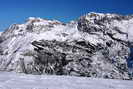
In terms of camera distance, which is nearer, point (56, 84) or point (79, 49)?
point (56, 84)

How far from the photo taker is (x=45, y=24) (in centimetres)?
2267

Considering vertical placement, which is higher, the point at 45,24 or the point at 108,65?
the point at 45,24

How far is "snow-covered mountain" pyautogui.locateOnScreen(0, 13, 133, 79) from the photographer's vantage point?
18.2 meters

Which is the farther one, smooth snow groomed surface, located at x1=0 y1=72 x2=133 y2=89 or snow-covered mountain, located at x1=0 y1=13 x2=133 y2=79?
snow-covered mountain, located at x1=0 y1=13 x2=133 y2=79

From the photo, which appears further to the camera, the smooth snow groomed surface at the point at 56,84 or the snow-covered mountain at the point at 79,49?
Answer: the snow-covered mountain at the point at 79,49

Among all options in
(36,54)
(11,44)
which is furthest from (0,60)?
(36,54)

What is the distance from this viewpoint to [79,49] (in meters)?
19.4

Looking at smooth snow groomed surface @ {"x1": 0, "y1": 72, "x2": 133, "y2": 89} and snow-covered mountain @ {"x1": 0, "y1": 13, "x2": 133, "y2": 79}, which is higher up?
snow-covered mountain @ {"x1": 0, "y1": 13, "x2": 133, "y2": 79}

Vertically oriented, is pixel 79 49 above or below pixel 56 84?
above

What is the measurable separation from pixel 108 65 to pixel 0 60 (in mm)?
10743

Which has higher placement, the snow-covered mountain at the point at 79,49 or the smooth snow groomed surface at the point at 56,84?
the snow-covered mountain at the point at 79,49

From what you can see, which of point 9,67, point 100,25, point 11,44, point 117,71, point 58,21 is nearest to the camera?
point 117,71

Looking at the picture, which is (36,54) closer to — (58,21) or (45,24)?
(45,24)

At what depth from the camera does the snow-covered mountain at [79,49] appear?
59.7ft
